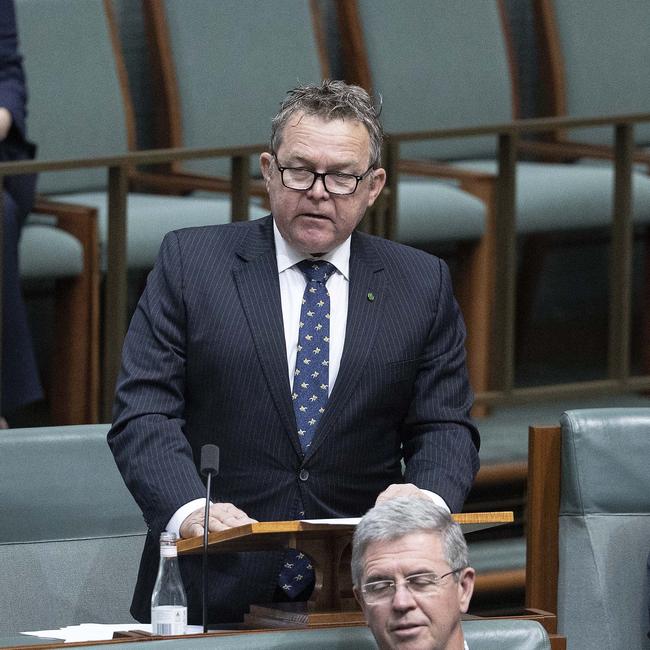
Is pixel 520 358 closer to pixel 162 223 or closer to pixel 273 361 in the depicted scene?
pixel 162 223

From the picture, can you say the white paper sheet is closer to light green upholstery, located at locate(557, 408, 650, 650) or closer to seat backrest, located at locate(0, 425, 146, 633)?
seat backrest, located at locate(0, 425, 146, 633)

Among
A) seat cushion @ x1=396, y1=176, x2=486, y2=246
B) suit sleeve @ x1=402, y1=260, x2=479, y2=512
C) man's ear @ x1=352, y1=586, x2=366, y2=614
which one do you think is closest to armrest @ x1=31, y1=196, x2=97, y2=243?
seat cushion @ x1=396, y1=176, x2=486, y2=246

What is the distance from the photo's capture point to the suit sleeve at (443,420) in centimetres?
142

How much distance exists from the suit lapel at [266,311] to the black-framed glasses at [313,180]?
4.1 inches

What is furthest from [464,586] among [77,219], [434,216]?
[434,216]

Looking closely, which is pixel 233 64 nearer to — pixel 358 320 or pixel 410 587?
pixel 358 320

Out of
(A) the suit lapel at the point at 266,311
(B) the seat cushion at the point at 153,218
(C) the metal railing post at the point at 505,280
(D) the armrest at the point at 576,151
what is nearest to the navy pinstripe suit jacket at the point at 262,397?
(A) the suit lapel at the point at 266,311

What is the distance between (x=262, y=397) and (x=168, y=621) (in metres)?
0.23

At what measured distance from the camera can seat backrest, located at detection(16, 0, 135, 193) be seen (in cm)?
242

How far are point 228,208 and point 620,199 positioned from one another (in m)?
0.63

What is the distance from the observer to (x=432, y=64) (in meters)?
2.71

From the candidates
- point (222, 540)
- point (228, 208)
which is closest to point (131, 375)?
point (222, 540)

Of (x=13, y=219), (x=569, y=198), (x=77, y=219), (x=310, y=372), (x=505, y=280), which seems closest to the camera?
(x=310, y=372)

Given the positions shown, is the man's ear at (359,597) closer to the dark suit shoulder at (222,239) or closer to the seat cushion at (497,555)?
the dark suit shoulder at (222,239)
